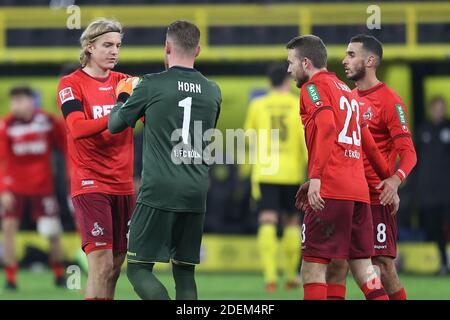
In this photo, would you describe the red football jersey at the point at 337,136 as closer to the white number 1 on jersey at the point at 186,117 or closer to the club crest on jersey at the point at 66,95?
the white number 1 on jersey at the point at 186,117

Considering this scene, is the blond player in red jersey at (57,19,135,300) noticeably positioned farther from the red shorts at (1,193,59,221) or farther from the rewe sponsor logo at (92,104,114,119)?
Result: the red shorts at (1,193,59,221)

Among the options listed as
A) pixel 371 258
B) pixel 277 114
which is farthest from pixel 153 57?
pixel 371 258

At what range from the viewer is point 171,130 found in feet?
21.9

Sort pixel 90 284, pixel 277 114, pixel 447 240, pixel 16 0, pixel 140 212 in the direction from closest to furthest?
pixel 140 212 < pixel 90 284 < pixel 277 114 < pixel 447 240 < pixel 16 0

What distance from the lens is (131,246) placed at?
6797mm

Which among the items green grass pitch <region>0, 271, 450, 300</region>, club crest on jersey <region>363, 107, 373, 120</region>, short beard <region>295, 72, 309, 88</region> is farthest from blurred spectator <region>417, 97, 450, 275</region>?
short beard <region>295, 72, 309, 88</region>

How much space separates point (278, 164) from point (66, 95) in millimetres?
4732

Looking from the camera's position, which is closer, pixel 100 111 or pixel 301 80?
pixel 301 80

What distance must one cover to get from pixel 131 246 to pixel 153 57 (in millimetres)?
8634

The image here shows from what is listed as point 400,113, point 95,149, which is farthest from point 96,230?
point 400,113

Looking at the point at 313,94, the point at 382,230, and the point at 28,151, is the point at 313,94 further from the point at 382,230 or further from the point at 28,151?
the point at 28,151

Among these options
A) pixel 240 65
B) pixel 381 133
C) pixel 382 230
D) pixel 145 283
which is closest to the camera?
pixel 145 283

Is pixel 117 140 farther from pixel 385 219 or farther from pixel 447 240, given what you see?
pixel 447 240

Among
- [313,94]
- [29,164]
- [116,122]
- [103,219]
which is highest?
[313,94]
